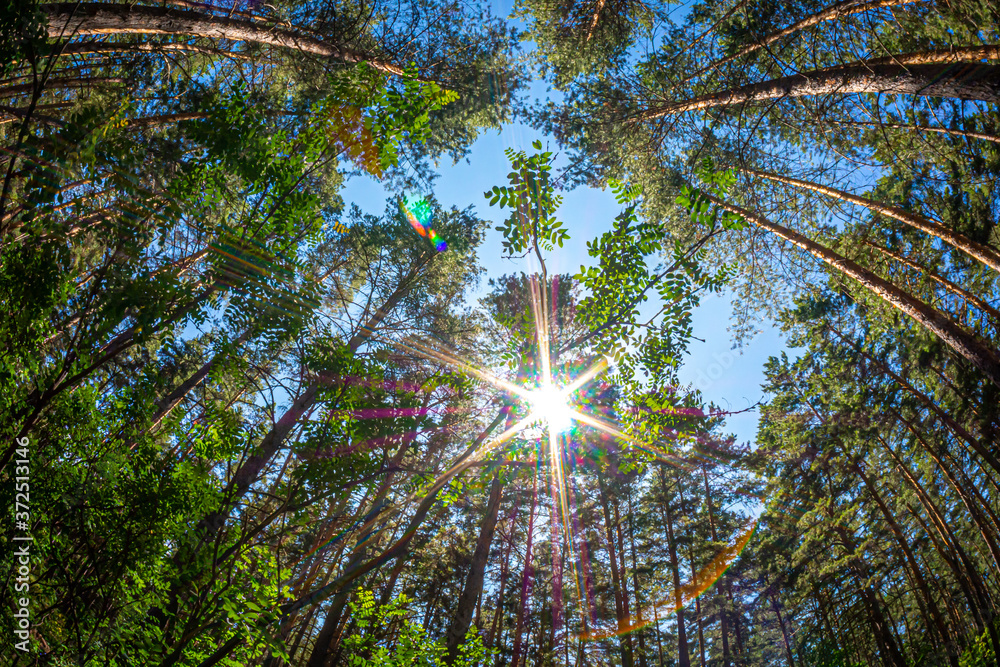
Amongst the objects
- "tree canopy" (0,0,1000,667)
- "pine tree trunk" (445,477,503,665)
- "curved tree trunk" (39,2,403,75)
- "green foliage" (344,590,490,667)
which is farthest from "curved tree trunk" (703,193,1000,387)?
"pine tree trunk" (445,477,503,665)

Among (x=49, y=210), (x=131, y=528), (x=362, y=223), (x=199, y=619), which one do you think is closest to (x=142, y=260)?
(x=49, y=210)

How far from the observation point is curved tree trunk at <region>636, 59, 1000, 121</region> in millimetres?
4141

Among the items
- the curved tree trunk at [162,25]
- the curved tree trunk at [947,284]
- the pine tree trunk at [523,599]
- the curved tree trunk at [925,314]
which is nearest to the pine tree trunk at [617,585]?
the pine tree trunk at [523,599]

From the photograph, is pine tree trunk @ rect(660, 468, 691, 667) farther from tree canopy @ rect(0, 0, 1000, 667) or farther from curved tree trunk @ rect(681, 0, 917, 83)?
curved tree trunk @ rect(681, 0, 917, 83)

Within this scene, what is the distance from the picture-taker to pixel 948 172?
23.5 feet

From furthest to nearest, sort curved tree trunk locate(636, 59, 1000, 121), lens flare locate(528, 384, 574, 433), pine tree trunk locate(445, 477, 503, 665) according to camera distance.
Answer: pine tree trunk locate(445, 477, 503, 665) < curved tree trunk locate(636, 59, 1000, 121) < lens flare locate(528, 384, 574, 433)

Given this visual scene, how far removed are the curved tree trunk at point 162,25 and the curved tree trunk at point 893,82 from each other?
5237 mm

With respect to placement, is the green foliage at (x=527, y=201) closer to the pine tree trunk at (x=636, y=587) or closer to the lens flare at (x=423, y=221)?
the lens flare at (x=423, y=221)

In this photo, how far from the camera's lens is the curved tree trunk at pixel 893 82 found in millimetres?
4141

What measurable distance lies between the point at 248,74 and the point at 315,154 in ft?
20.3

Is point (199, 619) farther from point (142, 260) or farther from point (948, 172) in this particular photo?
point (948, 172)

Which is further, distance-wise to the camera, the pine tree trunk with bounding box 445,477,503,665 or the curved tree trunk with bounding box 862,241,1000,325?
the pine tree trunk with bounding box 445,477,503,665

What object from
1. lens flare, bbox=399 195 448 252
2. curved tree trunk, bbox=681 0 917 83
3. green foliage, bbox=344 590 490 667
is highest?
lens flare, bbox=399 195 448 252

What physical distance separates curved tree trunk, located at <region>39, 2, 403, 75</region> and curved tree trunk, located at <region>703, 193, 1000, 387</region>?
233 inches
